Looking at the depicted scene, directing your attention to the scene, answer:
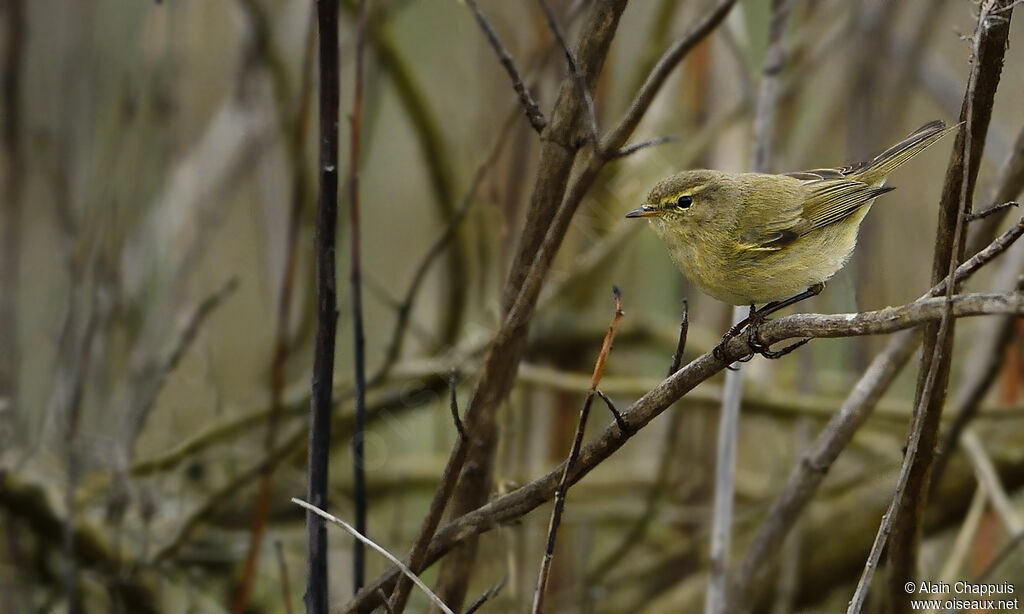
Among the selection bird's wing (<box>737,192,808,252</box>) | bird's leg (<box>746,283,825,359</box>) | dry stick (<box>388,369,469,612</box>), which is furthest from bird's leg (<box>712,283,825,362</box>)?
dry stick (<box>388,369,469,612</box>)

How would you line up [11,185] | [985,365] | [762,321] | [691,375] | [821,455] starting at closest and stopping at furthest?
[691,375] < [762,321] < [821,455] < [11,185] < [985,365]

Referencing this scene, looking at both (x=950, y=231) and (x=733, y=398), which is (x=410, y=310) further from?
(x=950, y=231)

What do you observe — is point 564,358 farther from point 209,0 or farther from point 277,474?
point 209,0

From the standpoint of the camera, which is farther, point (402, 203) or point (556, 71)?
point (402, 203)

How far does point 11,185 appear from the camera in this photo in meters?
2.57

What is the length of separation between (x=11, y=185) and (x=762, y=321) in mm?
1930

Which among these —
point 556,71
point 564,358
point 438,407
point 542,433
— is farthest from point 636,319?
point 556,71

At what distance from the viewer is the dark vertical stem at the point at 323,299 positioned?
4.50 feet

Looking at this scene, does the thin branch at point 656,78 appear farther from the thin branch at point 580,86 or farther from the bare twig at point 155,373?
the bare twig at point 155,373

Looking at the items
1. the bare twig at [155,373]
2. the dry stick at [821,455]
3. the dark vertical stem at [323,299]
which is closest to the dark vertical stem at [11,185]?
the bare twig at [155,373]

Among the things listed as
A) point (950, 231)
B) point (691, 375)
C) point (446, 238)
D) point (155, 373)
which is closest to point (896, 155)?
point (950, 231)

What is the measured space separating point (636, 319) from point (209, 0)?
1962 millimetres

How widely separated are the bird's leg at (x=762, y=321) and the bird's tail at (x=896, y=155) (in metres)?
0.26

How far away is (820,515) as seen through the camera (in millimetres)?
3383
